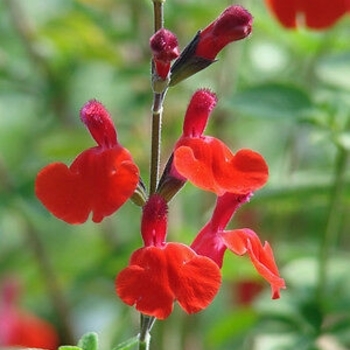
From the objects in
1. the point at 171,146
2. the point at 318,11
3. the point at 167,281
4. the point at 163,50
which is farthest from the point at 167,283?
the point at 171,146

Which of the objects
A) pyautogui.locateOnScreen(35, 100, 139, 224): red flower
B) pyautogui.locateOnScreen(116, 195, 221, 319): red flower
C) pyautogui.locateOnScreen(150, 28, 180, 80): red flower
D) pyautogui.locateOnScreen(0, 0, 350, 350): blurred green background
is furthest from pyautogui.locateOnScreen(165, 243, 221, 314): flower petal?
pyautogui.locateOnScreen(0, 0, 350, 350): blurred green background

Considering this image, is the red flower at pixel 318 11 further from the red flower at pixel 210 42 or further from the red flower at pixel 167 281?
the red flower at pixel 167 281

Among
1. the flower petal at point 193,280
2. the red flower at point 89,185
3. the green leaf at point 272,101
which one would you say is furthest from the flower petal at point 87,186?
the green leaf at point 272,101

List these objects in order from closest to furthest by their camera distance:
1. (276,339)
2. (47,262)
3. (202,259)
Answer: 1. (202,259)
2. (276,339)
3. (47,262)

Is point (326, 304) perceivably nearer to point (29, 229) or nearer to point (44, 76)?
point (29, 229)

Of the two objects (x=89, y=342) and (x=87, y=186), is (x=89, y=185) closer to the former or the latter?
(x=87, y=186)

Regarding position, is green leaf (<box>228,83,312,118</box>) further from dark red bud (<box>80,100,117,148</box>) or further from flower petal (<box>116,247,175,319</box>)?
flower petal (<box>116,247,175,319</box>)

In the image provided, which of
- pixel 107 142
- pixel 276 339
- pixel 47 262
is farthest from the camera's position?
pixel 47 262

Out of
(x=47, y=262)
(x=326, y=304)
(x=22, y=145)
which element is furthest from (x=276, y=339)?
(x=22, y=145)
